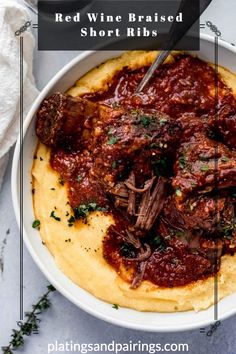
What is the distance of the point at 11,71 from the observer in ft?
20.5

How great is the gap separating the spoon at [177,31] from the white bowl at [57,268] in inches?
8.4

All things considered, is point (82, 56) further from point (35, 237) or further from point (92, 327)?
point (92, 327)

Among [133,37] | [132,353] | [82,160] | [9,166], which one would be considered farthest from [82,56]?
[132,353]

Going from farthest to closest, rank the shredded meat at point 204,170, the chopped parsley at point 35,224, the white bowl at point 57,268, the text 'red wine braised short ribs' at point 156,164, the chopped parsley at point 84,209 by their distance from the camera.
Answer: the chopped parsley at point 35,224 → the chopped parsley at point 84,209 → the white bowl at point 57,268 → the text 'red wine braised short ribs' at point 156,164 → the shredded meat at point 204,170

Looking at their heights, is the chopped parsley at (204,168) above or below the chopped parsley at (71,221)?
above

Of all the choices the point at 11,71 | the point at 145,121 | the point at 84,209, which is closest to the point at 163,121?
the point at 145,121

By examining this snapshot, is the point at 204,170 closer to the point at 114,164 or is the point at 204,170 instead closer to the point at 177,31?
the point at 114,164

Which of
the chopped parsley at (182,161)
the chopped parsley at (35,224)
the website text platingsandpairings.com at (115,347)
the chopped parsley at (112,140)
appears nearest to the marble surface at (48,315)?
the website text platingsandpairings.com at (115,347)

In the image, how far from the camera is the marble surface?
655cm

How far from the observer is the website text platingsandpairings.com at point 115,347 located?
6543 millimetres

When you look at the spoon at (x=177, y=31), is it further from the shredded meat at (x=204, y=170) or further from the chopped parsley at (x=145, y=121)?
the shredded meat at (x=204, y=170)

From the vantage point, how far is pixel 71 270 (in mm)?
6020

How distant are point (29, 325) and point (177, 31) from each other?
11.1 feet

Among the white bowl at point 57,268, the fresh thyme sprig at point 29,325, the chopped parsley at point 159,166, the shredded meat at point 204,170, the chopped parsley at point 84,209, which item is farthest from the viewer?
the fresh thyme sprig at point 29,325
